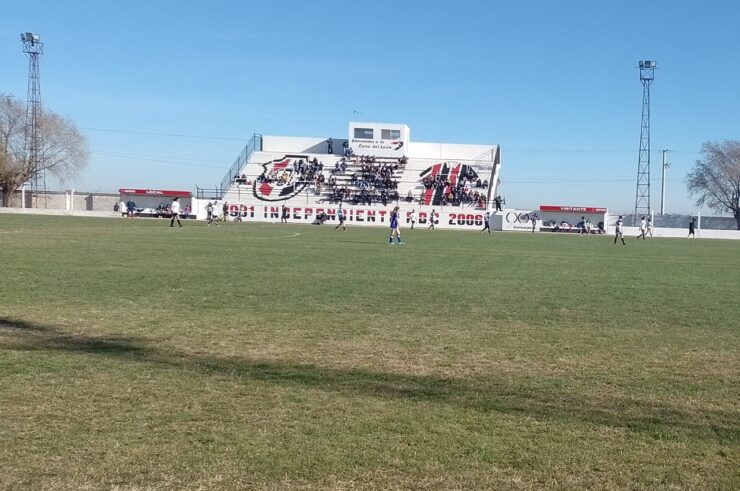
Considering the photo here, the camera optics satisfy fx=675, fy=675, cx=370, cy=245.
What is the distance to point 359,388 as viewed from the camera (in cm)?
641

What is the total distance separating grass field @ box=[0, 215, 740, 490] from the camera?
4457 mm

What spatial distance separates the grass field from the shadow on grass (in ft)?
0.10

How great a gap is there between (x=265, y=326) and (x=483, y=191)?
2611 inches

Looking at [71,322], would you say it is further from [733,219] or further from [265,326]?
[733,219]

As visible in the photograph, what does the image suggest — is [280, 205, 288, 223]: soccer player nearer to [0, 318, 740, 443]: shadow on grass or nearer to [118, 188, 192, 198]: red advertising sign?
[118, 188, 192, 198]: red advertising sign

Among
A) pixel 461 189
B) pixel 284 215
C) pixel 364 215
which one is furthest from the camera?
pixel 461 189

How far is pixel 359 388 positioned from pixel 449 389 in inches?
33.8

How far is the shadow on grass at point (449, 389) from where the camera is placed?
18.3 ft

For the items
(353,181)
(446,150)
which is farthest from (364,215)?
(446,150)

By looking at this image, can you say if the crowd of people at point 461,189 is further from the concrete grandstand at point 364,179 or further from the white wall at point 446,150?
the white wall at point 446,150

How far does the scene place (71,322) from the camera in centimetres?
934

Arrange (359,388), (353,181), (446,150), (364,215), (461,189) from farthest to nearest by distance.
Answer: (446,150), (353,181), (461,189), (364,215), (359,388)

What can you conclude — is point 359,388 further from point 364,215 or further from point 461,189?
point 461,189

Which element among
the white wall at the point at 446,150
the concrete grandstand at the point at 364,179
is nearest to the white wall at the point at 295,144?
the concrete grandstand at the point at 364,179
